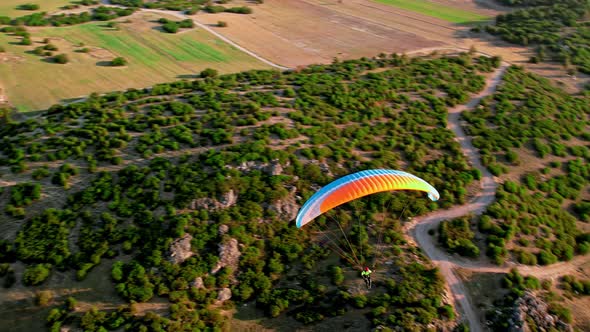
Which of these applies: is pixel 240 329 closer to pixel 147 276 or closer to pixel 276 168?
pixel 147 276

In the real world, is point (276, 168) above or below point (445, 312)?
above

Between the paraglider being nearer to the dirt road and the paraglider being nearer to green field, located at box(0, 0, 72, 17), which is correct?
the dirt road

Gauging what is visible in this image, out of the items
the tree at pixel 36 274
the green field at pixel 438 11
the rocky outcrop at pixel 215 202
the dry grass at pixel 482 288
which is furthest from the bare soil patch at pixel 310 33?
the tree at pixel 36 274

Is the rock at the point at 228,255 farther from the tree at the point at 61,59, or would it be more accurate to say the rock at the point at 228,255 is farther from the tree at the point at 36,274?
the tree at the point at 61,59

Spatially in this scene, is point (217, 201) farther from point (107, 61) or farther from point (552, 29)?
point (552, 29)

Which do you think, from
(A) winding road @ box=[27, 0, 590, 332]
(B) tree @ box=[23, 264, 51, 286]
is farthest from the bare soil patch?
(B) tree @ box=[23, 264, 51, 286]

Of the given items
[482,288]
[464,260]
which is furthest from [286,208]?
[482,288]

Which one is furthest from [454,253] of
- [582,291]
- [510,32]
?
[510,32]
